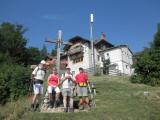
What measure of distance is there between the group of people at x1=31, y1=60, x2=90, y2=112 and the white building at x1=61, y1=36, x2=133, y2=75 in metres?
52.1

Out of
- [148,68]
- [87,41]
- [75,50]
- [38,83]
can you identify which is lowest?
[38,83]

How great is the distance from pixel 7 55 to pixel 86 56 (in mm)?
15192

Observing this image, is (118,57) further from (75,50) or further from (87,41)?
(75,50)

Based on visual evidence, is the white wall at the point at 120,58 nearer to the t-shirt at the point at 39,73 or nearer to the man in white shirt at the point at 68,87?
the man in white shirt at the point at 68,87

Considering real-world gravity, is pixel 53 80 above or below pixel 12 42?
below

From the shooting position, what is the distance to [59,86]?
56.5 ft

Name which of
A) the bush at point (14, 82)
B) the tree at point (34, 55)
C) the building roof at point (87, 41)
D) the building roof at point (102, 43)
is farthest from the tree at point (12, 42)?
the bush at point (14, 82)

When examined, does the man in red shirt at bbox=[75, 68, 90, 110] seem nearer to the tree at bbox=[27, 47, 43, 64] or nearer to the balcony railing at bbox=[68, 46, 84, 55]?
the balcony railing at bbox=[68, 46, 84, 55]

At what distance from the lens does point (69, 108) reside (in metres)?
16.5

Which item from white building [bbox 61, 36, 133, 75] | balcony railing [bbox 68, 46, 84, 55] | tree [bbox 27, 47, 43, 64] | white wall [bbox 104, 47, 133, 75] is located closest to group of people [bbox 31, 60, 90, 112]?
white building [bbox 61, 36, 133, 75]

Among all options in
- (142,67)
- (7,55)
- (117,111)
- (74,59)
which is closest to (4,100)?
(117,111)

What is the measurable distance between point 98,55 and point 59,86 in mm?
56949

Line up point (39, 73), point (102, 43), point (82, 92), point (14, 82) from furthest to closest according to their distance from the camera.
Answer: point (102, 43)
point (14, 82)
point (82, 92)
point (39, 73)

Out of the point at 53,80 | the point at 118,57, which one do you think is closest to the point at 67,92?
the point at 53,80
